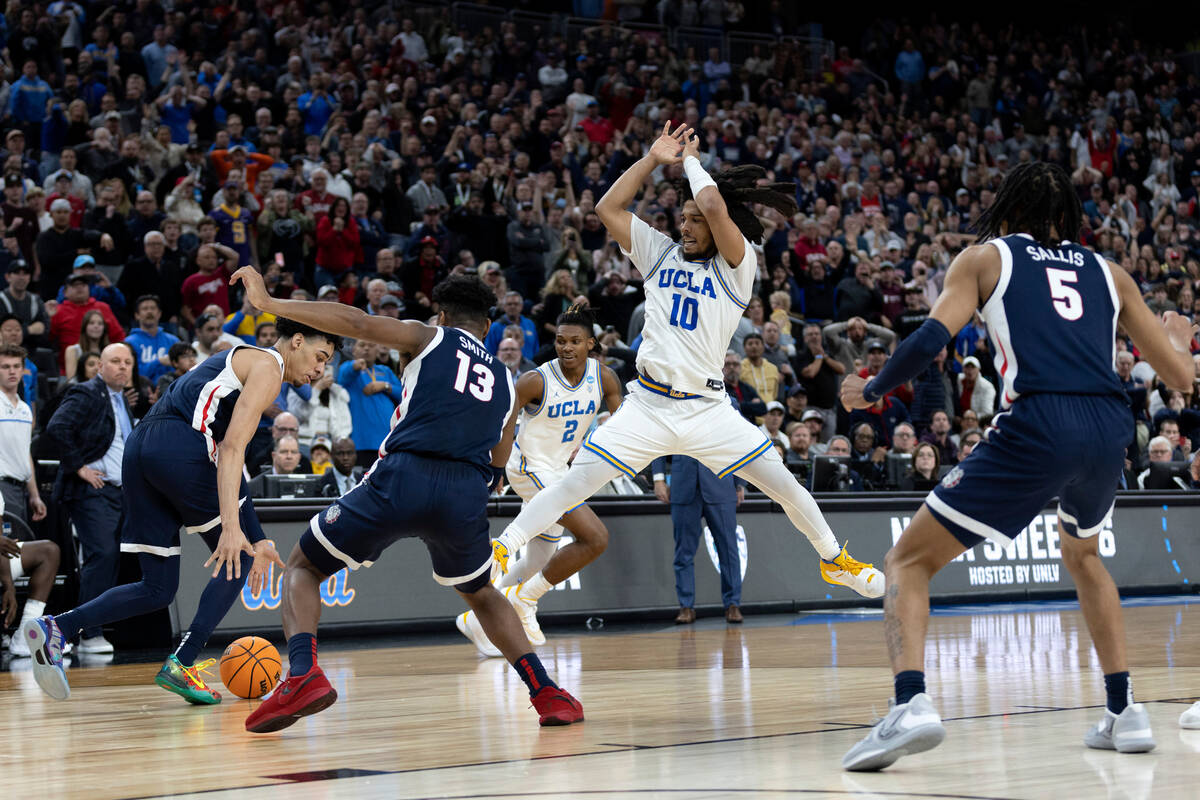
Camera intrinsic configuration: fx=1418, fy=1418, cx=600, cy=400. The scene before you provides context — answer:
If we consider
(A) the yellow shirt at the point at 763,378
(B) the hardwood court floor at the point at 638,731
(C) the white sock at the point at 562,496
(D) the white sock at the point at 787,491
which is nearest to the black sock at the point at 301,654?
(B) the hardwood court floor at the point at 638,731

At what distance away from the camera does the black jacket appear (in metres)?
10.7

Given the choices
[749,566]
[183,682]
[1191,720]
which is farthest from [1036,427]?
[749,566]

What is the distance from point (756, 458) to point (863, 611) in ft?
18.8

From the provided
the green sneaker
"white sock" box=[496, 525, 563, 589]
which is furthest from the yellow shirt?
the green sneaker

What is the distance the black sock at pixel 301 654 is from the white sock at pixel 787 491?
3.08 meters

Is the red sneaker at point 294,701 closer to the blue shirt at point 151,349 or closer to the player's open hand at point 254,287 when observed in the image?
the player's open hand at point 254,287

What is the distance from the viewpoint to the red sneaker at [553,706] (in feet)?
20.0

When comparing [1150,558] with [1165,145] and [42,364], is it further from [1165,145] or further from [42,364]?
[1165,145]

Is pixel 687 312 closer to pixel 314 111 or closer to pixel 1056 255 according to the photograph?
pixel 1056 255

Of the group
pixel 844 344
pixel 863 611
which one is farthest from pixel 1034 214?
pixel 844 344

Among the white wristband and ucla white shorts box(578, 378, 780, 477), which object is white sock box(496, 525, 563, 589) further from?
the white wristband

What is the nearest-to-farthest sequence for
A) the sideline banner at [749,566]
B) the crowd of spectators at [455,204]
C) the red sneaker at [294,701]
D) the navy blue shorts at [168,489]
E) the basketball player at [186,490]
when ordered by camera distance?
the red sneaker at [294,701] < the basketball player at [186,490] < the navy blue shorts at [168,489] < the sideline banner at [749,566] < the crowd of spectators at [455,204]

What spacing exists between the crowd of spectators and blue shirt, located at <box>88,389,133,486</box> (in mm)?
666

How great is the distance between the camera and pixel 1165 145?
27.0m
